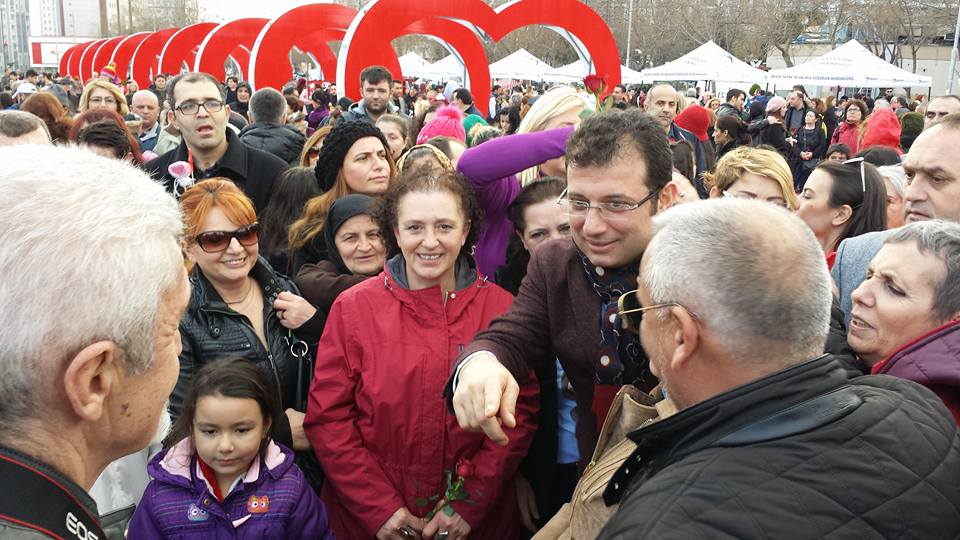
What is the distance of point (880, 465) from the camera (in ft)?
4.48

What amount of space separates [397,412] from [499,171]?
112 centimetres

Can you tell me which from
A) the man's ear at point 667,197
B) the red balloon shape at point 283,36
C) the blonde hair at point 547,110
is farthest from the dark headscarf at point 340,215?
the red balloon shape at point 283,36

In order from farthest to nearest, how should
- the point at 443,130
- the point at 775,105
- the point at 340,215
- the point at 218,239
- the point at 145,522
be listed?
the point at 775,105 < the point at 443,130 < the point at 340,215 < the point at 218,239 < the point at 145,522

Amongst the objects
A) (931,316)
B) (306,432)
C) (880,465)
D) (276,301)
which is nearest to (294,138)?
(276,301)

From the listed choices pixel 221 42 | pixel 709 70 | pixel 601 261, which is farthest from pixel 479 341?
pixel 709 70

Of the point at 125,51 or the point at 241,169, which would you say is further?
the point at 125,51

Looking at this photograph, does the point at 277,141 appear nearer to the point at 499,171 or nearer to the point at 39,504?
the point at 499,171

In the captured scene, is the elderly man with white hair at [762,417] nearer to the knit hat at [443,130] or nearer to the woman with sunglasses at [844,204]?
the woman with sunglasses at [844,204]

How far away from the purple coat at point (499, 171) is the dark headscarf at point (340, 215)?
56 centimetres

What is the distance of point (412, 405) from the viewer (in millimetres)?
2766

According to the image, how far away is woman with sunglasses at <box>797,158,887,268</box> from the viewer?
3844 mm

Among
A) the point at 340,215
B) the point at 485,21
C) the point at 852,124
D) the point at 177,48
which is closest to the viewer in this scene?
the point at 340,215

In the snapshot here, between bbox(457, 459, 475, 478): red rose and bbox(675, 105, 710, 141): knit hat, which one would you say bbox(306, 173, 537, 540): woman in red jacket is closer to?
bbox(457, 459, 475, 478): red rose

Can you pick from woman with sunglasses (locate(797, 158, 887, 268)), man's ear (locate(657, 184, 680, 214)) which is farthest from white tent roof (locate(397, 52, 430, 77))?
man's ear (locate(657, 184, 680, 214))
